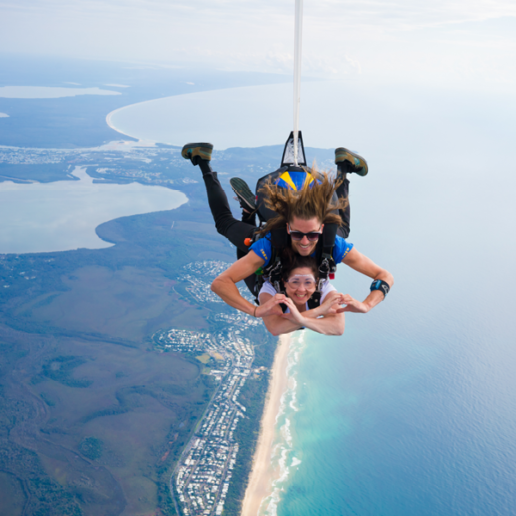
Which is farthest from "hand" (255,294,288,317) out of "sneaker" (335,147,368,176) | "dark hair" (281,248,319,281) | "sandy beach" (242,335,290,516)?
"sandy beach" (242,335,290,516)

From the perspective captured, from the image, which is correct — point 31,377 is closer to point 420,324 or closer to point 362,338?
point 362,338

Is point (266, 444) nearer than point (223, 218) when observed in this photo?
No

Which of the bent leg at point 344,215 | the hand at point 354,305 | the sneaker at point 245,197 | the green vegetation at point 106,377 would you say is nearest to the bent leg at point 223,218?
the sneaker at point 245,197

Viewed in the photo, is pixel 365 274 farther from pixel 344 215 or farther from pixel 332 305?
pixel 344 215

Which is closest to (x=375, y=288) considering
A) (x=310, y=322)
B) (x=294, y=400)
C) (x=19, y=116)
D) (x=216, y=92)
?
(x=310, y=322)

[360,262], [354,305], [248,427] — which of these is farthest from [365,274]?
[248,427]

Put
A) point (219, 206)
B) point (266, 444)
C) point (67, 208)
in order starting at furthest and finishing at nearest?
point (67, 208) → point (266, 444) → point (219, 206)

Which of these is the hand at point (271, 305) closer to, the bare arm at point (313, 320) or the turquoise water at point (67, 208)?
the bare arm at point (313, 320)

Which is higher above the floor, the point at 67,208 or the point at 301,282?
the point at 301,282

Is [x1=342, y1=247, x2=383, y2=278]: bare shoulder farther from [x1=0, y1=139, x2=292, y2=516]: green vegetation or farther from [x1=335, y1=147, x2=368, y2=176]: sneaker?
[x1=0, y1=139, x2=292, y2=516]: green vegetation
